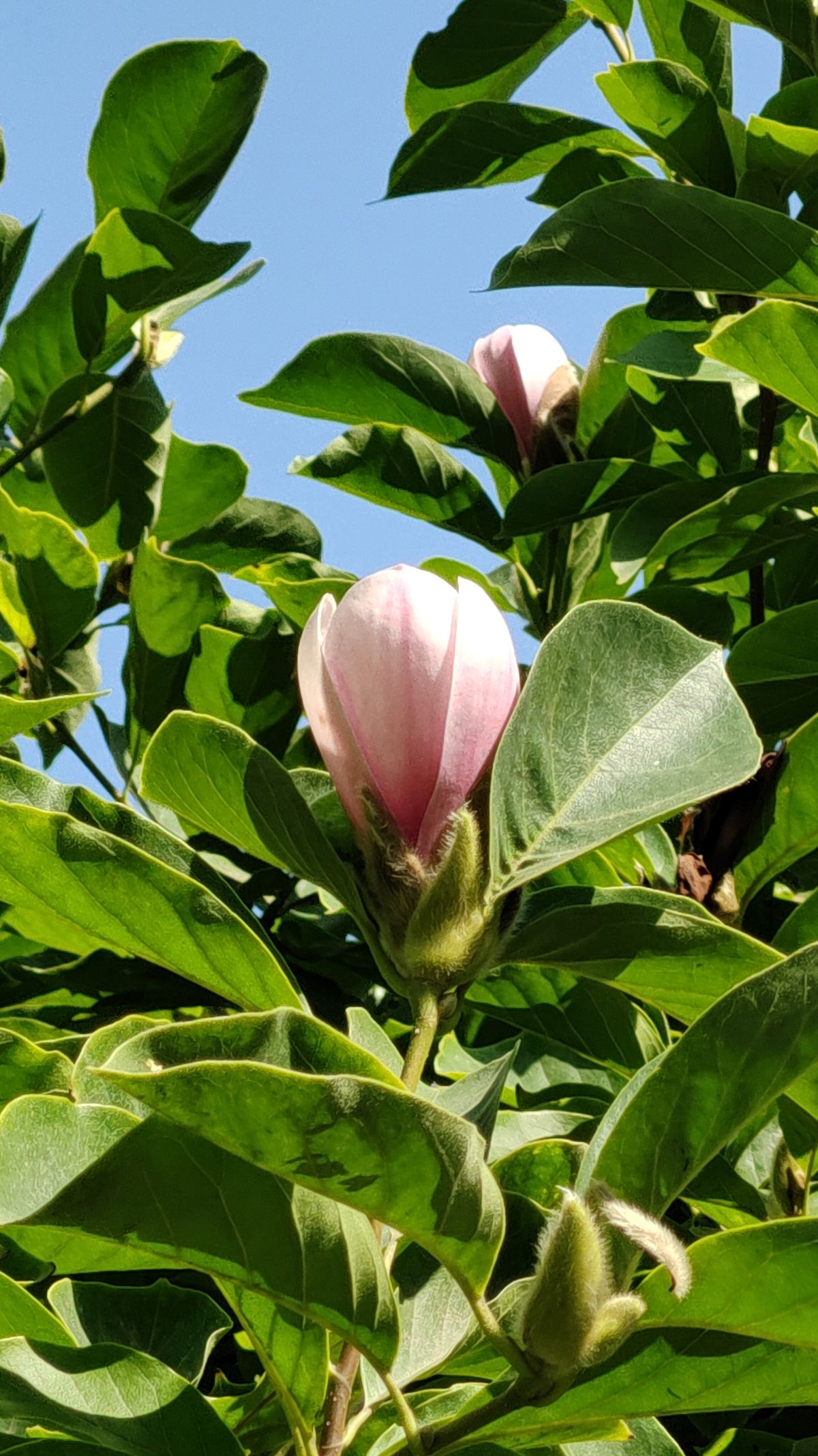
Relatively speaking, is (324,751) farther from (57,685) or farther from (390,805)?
(57,685)

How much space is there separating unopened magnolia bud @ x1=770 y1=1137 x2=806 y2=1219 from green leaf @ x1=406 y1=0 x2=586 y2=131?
1.24 metres

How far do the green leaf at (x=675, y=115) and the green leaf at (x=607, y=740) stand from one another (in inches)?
32.5

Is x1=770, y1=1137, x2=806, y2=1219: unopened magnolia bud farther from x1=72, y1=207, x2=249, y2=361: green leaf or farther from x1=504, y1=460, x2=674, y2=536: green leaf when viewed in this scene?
x1=72, y1=207, x2=249, y2=361: green leaf

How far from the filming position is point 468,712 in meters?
0.85

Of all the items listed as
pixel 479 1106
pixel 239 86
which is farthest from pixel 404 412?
pixel 479 1106

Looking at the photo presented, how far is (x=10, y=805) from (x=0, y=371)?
76 centimetres

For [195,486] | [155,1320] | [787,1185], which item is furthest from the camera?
[195,486]

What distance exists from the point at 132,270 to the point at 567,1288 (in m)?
1.12

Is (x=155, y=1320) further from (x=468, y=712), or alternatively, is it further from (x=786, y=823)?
(x=786, y=823)

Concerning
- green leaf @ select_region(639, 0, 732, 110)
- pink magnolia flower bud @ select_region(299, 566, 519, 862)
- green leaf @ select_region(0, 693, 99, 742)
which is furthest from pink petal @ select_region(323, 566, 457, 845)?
green leaf @ select_region(639, 0, 732, 110)

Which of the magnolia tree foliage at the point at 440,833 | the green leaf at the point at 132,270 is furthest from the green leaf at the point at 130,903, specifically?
the green leaf at the point at 132,270

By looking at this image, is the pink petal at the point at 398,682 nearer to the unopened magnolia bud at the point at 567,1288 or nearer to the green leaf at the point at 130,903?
the green leaf at the point at 130,903

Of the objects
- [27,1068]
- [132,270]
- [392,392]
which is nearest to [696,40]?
[392,392]

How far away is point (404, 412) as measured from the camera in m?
1.70
